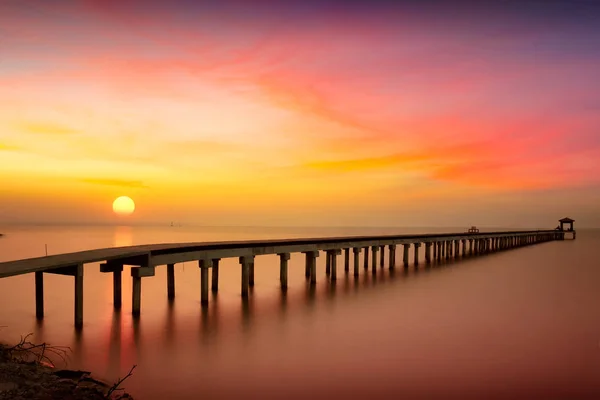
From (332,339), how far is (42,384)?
7.27m

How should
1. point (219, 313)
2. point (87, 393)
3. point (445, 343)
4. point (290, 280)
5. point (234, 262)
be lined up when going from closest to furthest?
point (87, 393)
point (445, 343)
point (219, 313)
point (290, 280)
point (234, 262)

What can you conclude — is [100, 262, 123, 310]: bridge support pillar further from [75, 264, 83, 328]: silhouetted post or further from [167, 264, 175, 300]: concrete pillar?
[167, 264, 175, 300]: concrete pillar

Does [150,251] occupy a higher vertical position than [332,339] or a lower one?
higher

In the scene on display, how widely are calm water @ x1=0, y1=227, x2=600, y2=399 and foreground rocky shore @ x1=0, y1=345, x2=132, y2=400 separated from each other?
1.03 meters

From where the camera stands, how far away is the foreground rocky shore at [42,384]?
6523 mm

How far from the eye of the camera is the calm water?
9.36 meters

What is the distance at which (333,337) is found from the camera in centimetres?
1314

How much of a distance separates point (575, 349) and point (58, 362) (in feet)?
36.7

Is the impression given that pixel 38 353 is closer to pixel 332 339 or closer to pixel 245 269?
pixel 332 339

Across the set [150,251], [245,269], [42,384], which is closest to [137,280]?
[150,251]

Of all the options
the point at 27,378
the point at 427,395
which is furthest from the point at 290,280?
the point at 27,378

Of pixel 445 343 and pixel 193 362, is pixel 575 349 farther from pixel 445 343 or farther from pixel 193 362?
pixel 193 362

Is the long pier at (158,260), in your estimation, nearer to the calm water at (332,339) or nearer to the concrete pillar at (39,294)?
the concrete pillar at (39,294)

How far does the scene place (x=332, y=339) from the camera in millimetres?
12922
